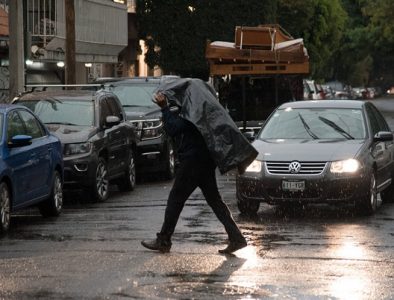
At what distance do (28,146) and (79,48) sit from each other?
24985 millimetres

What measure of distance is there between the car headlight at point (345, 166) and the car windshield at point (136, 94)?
824 centimetres

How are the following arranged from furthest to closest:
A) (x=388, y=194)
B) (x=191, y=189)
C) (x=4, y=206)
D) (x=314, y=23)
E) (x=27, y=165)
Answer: (x=314, y=23)
(x=388, y=194)
(x=27, y=165)
(x=4, y=206)
(x=191, y=189)

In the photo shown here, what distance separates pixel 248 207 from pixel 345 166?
141 centimetres

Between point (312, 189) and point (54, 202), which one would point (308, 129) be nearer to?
point (312, 189)

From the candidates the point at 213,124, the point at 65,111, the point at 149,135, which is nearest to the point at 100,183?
the point at 65,111

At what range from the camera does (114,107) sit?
18.7 meters

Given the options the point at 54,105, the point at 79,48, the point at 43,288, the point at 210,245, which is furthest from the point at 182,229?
the point at 79,48

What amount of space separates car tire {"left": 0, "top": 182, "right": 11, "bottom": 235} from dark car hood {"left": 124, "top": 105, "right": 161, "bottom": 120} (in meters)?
8.24

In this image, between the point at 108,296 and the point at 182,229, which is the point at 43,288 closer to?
the point at 108,296

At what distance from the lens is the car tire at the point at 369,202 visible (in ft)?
46.9

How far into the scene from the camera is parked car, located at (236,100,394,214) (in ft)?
46.1

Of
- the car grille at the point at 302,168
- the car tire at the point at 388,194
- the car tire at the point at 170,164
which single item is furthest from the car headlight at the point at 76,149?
the car tire at the point at 170,164

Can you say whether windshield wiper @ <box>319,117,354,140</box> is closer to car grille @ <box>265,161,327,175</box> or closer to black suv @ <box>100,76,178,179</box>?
car grille @ <box>265,161,327,175</box>

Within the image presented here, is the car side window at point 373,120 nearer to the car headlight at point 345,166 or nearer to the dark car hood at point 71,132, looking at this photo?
the car headlight at point 345,166
